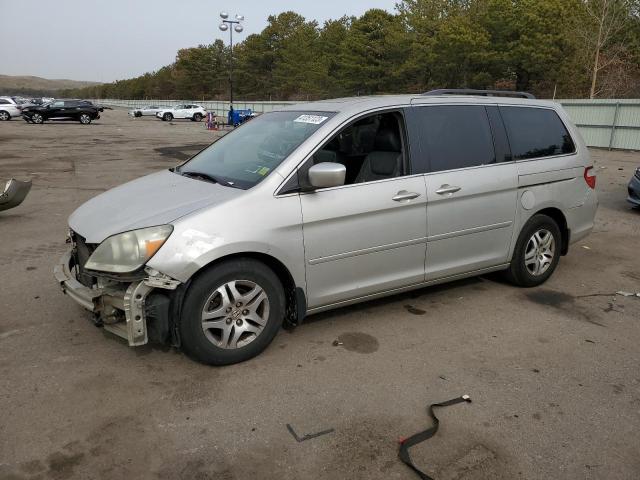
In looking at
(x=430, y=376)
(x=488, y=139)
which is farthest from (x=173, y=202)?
(x=488, y=139)

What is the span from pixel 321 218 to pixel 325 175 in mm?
314

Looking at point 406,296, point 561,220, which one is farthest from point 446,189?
point 561,220

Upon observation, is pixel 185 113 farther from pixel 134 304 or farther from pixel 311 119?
pixel 134 304

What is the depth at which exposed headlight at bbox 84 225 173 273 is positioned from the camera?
10.5 ft

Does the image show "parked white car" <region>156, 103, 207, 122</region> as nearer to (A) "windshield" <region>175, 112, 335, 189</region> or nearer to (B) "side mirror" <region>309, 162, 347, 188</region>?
(A) "windshield" <region>175, 112, 335, 189</region>

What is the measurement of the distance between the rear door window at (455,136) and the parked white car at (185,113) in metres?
47.0

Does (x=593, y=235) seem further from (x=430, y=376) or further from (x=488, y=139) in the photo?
(x=430, y=376)

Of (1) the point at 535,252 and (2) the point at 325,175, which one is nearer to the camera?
(2) the point at 325,175

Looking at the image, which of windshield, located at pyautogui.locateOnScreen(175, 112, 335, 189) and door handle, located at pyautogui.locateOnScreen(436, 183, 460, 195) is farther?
door handle, located at pyautogui.locateOnScreen(436, 183, 460, 195)

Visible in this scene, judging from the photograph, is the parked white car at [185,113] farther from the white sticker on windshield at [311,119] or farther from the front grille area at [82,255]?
the front grille area at [82,255]

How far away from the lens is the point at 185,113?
49.0m

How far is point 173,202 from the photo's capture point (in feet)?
11.6

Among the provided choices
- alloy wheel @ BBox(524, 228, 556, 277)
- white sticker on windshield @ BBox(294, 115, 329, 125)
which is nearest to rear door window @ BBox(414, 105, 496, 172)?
white sticker on windshield @ BBox(294, 115, 329, 125)

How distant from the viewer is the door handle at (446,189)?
4.14 metres
